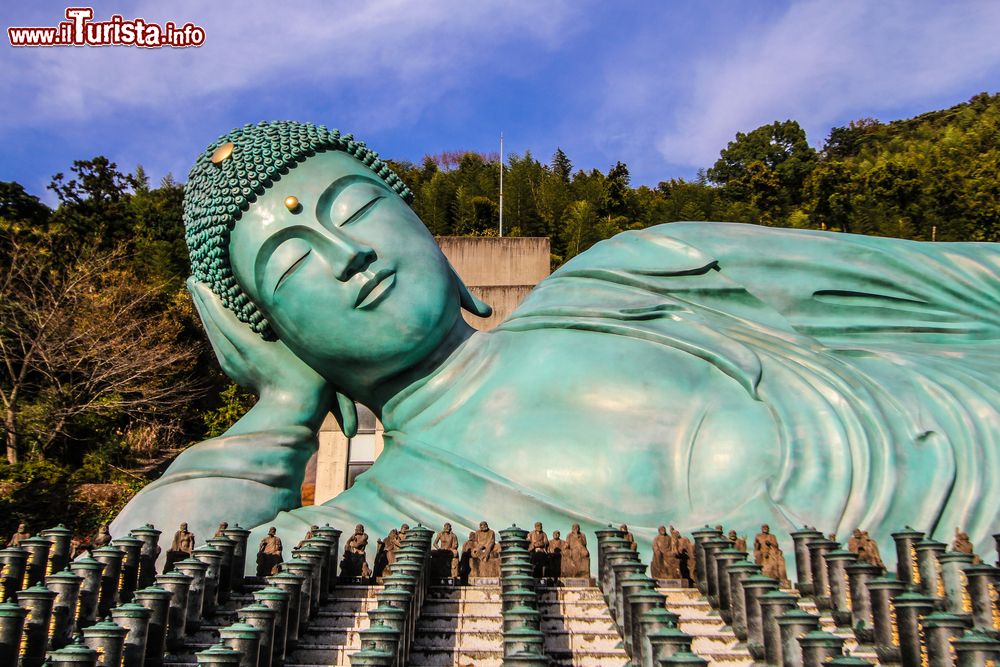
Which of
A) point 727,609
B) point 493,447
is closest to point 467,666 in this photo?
point 727,609

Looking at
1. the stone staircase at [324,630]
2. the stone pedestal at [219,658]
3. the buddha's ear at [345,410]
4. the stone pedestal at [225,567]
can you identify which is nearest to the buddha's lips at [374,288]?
the buddha's ear at [345,410]

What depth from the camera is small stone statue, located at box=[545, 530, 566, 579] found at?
6418 mm

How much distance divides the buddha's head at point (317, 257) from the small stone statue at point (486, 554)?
6.34 feet

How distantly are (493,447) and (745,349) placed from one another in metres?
2.18

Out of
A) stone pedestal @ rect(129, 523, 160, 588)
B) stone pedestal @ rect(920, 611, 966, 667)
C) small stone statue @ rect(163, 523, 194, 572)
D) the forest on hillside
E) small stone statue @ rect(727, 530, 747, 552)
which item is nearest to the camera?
stone pedestal @ rect(920, 611, 966, 667)

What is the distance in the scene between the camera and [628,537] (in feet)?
21.6

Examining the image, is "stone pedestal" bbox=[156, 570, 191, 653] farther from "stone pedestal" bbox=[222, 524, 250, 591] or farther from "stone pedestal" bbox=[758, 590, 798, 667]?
"stone pedestal" bbox=[758, 590, 798, 667]

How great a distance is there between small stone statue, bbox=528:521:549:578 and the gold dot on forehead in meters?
4.09

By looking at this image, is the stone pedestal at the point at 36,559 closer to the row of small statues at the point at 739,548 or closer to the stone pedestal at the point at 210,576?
the stone pedestal at the point at 210,576

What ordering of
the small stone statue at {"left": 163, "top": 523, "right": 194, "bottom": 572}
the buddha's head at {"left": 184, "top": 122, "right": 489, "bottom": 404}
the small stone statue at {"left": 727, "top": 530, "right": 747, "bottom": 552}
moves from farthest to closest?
the buddha's head at {"left": 184, "top": 122, "right": 489, "bottom": 404}, the small stone statue at {"left": 163, "top": 523, "right": 194, "bottom": 572}, the small stone statue at {"left": 727, "top": 530, "right": 747, "bottom": 552}

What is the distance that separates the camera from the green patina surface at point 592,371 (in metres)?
7.21

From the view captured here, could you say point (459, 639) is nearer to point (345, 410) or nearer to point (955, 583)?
point (955, 583)

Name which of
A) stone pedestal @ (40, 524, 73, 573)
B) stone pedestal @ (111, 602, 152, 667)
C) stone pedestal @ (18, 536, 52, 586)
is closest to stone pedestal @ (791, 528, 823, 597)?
stone pedestal @ (111, 602, 152, 667)

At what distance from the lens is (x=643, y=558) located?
677 cm
